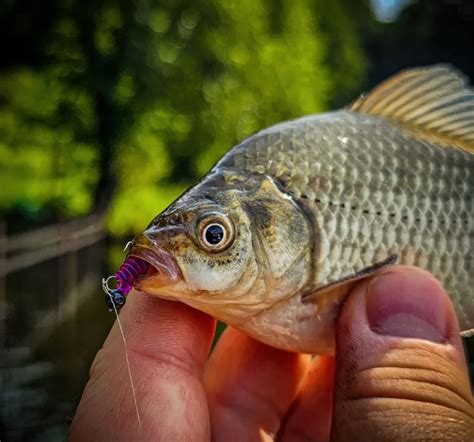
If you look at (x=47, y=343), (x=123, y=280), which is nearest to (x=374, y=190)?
(x=123, y=280)

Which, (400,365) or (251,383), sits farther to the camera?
(251,383)

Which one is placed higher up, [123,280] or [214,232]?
[214,232]

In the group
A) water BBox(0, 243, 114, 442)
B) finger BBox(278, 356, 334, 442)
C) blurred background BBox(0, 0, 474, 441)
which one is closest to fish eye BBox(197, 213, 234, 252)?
finger BBox(278, 356, 334, 442)

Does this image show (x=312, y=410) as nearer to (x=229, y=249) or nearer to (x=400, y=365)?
(x=400, y=365)

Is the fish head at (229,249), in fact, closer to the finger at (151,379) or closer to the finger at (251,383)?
the finger at (151,379)

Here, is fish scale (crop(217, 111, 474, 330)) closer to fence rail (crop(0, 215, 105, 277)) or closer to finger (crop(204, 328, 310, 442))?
finger (crop(204, 328, 310, 442))

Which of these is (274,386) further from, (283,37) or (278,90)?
(283,37)

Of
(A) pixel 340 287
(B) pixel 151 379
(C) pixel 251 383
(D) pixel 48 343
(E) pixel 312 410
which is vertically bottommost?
(D) pixel 48 343
